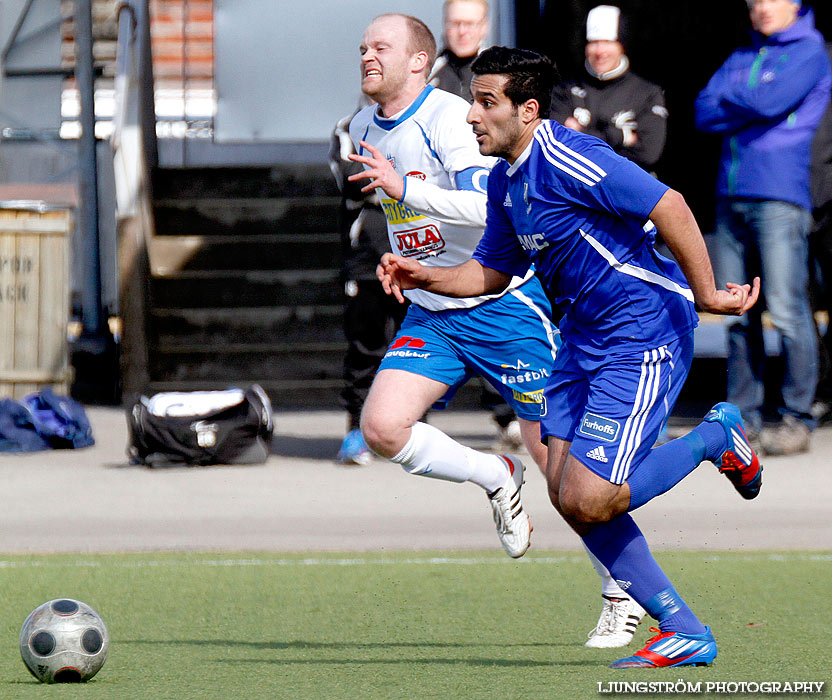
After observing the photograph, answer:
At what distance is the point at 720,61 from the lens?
15.1 meters

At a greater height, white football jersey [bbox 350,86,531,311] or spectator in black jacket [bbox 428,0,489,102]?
spectator in black jacket [bbox 428,0,489,102]

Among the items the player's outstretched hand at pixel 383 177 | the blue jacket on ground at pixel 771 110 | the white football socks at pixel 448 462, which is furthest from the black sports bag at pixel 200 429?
the player's outstretched hand at pixel 383 177

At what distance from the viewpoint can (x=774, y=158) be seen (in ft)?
31.2

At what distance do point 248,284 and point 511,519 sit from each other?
24.5 feet

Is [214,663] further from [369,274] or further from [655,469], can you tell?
[369,274]

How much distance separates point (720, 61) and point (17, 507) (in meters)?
8.86

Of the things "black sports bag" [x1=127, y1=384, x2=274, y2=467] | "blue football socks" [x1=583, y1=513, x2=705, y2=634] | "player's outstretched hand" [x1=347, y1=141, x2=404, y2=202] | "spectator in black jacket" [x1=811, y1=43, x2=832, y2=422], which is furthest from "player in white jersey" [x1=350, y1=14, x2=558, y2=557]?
"spectator in black jacket" [x1=811, y1=43, x2=832, y2=422]

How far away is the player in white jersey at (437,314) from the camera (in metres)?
6.36

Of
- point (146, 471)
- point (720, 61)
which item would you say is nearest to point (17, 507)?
point (146, 471)

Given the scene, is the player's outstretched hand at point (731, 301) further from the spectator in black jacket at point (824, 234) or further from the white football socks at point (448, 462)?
the spectator in black jacket at point (824, 234)

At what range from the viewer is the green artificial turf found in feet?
16.3

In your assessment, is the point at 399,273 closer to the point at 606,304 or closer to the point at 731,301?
the point at 606,304

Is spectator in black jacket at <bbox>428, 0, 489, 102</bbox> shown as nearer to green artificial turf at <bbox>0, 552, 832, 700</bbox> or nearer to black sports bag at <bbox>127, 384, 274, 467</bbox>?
black sports bag at <bbox>127, 384, 274, 467</bbox>

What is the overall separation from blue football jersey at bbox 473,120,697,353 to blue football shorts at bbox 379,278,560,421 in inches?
47.2
